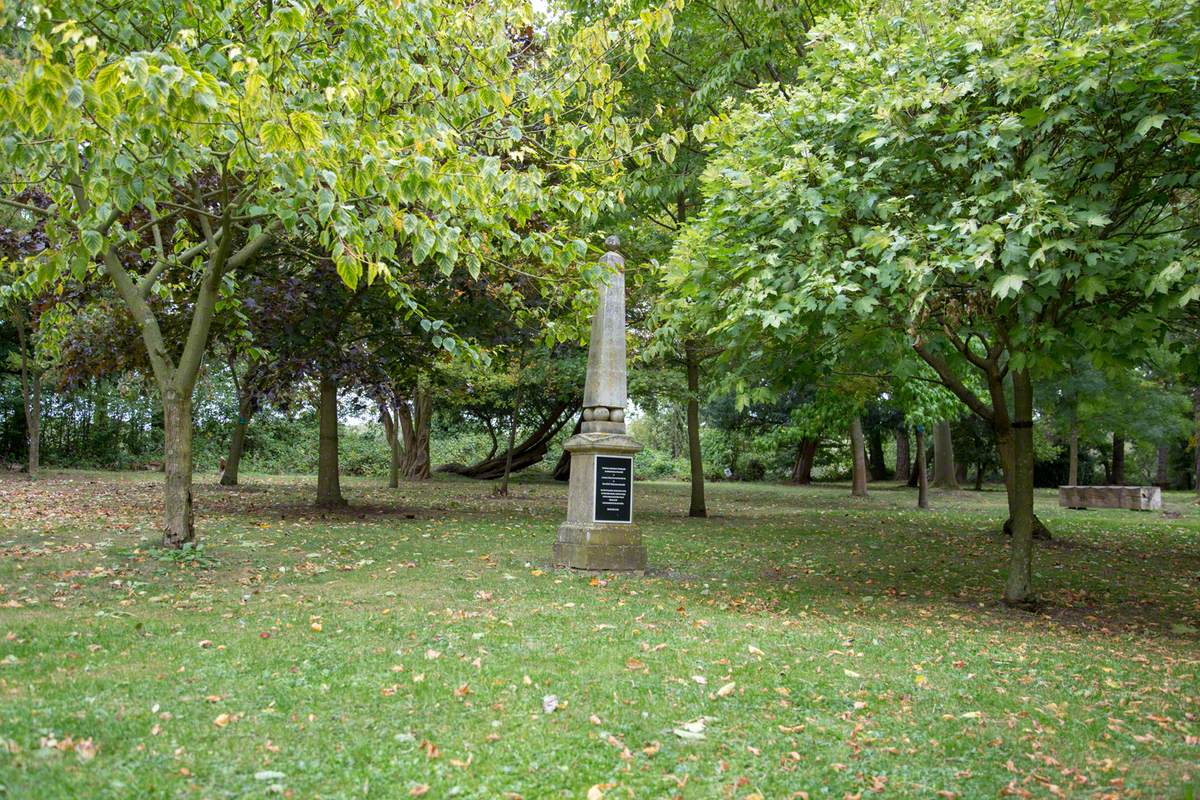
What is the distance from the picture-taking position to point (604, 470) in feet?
31.3

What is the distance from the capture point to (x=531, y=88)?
24.6 ft

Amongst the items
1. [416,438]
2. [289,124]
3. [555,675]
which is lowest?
[555,675]

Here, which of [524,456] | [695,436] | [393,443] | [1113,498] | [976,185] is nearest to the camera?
[976,185]

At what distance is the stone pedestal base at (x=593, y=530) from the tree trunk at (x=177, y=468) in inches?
161

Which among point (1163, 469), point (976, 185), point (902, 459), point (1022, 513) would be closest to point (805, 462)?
point (902, 459)

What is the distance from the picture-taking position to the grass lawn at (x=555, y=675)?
380 centimetres

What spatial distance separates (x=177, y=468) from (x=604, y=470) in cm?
460

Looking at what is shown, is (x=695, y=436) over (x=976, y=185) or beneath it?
beneath

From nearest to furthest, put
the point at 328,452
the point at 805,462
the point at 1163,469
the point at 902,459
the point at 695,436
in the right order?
the point at 328,452 < the point at 695,436 < the point at 1163,469 < the point at 805,462 < the point at 902,459

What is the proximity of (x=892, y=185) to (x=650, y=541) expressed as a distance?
666 centimetres

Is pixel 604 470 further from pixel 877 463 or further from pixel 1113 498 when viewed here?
pixel 877 463

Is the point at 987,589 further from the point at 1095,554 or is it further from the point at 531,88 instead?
the point at 531,88

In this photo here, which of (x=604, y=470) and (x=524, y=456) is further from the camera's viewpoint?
(x=524, y=456)

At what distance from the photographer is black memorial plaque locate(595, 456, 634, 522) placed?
955 centimetres
